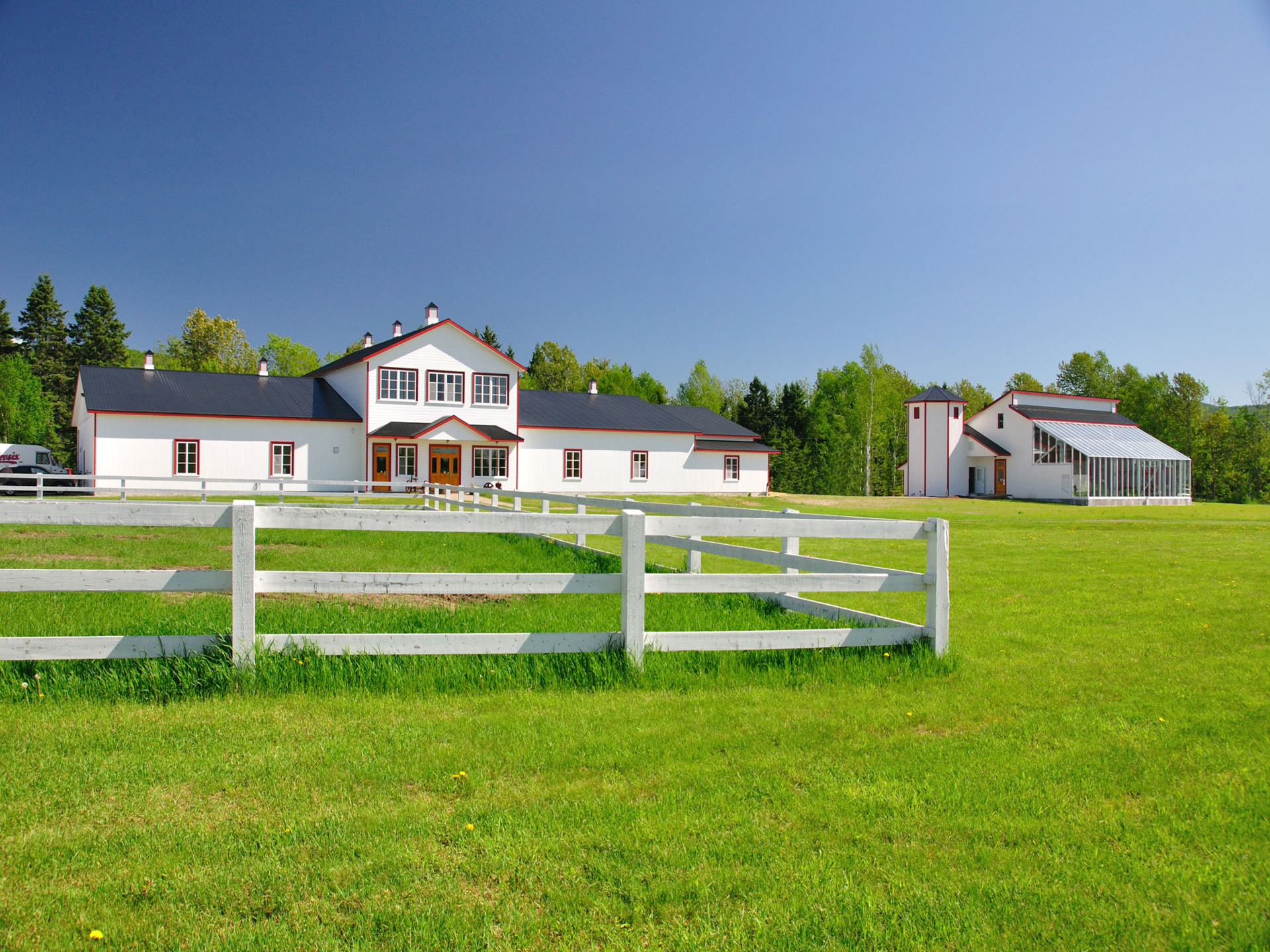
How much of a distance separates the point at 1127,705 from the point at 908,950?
142 inches

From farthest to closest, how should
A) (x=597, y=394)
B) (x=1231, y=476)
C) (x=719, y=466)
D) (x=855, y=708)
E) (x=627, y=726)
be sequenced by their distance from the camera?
1. (x=1231, y=476)
2. (x=597, y=394)
3. (x=719, y=466)
4. (x=855, y=708)
5. (x=627, y=726)

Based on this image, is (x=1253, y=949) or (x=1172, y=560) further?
(x=1172, y=560)

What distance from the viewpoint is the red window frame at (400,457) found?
40.3 m

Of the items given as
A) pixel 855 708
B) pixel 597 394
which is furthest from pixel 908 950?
pixel 597 394

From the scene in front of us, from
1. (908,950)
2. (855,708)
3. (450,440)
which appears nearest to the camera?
(908,950)

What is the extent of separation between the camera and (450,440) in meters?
40.2

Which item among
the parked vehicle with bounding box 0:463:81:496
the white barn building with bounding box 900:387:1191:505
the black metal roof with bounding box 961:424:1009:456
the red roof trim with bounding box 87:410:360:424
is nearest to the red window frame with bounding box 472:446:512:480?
the red roof trim with bounding box 87:410:360:424

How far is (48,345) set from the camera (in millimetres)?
78062

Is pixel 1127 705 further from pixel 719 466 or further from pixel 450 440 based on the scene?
pixel 719 466

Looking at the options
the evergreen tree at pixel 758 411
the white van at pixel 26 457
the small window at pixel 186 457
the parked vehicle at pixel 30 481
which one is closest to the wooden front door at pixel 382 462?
the small window at pixel 186 457

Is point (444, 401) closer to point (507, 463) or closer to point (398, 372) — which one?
point (398, 372)

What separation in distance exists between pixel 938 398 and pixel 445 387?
3147 cm

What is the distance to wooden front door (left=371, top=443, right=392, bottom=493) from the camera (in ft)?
131

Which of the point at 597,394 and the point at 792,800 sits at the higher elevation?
the point at 597,394
